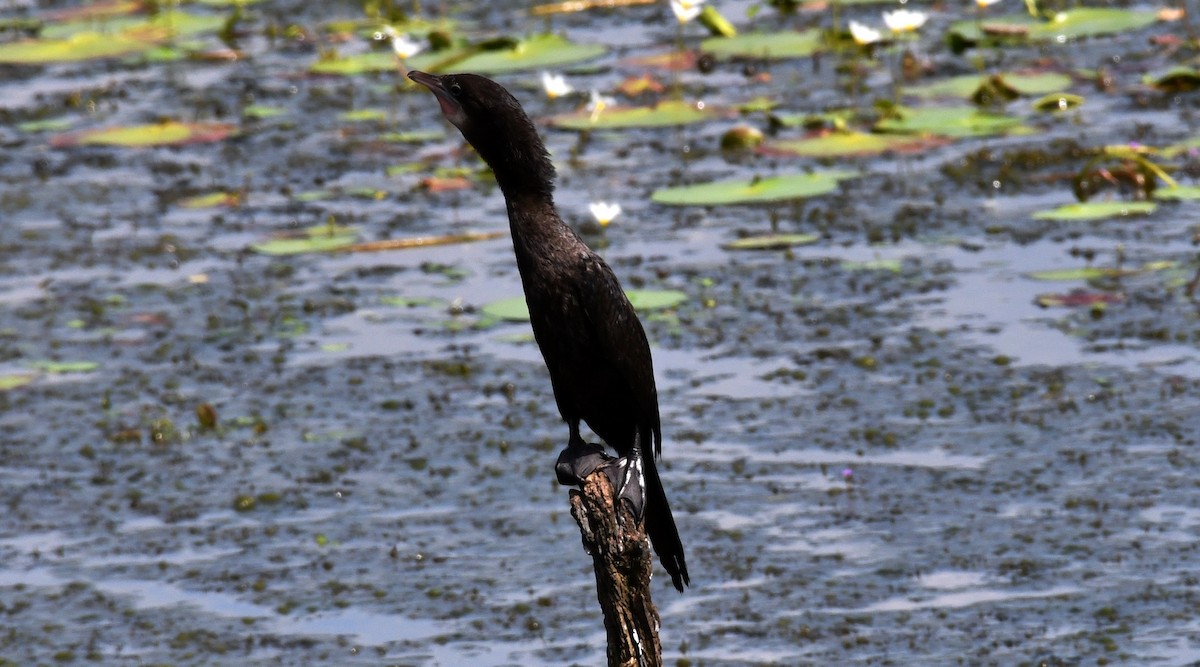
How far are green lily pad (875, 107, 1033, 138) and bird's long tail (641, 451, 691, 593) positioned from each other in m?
5.76

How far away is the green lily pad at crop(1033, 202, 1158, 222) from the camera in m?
8.89

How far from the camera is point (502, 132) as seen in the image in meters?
4.49

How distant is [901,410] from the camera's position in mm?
7320

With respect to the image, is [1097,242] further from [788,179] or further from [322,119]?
[322,119]

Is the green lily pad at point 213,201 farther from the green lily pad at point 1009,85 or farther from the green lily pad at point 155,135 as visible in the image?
the green lily pad at point 1009,85

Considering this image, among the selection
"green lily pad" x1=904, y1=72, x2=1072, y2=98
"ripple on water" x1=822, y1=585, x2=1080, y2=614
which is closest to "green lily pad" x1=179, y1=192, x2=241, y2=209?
"green lily pad" x1=904, y1=72, x2=1072, y2=98

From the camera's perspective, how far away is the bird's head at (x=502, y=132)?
4.47m

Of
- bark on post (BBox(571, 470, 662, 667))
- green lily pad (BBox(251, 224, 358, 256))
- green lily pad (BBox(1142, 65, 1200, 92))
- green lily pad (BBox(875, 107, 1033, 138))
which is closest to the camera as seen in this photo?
bark on post (BBox(571, 470, 662, 667))

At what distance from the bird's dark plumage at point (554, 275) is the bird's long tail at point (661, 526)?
0.07m

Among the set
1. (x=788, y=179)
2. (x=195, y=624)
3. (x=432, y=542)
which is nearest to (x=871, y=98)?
(x=788, y=179)

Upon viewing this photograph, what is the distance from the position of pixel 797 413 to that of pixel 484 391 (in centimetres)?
126

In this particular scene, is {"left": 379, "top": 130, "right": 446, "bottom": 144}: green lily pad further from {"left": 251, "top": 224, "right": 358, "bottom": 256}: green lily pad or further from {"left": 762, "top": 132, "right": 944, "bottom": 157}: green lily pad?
{"left": 762, "top": 132, "right": 944, "bottom": 157}: green lily pad

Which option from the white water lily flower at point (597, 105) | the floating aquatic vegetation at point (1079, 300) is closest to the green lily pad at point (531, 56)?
the white water lily flower at point (597, 105)

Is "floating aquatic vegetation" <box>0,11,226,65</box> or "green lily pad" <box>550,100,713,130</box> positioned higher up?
"green lily pad" <box>550,100,713,130</box>
